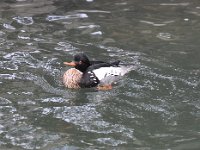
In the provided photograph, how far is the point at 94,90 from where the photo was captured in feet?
29.5

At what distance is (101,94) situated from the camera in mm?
8680

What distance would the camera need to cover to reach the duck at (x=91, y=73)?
9.09 m

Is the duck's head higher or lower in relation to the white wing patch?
higher

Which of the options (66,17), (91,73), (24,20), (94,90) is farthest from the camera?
(66,17)

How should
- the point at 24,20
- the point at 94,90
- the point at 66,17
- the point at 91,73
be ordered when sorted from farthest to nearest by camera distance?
1. the point at 66,17
2. the point at 24,20
3. the point at 91,73
4. the point at 94,90

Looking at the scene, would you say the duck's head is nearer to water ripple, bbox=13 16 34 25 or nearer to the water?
the water

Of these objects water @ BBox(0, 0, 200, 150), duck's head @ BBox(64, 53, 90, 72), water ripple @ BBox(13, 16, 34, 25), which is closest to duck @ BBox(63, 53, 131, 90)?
duck's head @ BBox(64, 53, 90, 72)

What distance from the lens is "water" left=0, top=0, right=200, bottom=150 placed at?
7.03 metres

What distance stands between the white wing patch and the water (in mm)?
146

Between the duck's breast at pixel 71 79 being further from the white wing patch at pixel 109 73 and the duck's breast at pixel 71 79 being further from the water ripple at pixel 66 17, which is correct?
the water ripple at pixel 66 17

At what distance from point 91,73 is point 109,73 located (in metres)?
0.33

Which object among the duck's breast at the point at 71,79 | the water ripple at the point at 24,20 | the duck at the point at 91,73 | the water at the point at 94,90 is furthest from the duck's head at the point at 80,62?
the water ripple at the point at 24,20

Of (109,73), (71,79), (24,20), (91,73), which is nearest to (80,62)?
(91,73)

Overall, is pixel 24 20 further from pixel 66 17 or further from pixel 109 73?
pixel 109 73
